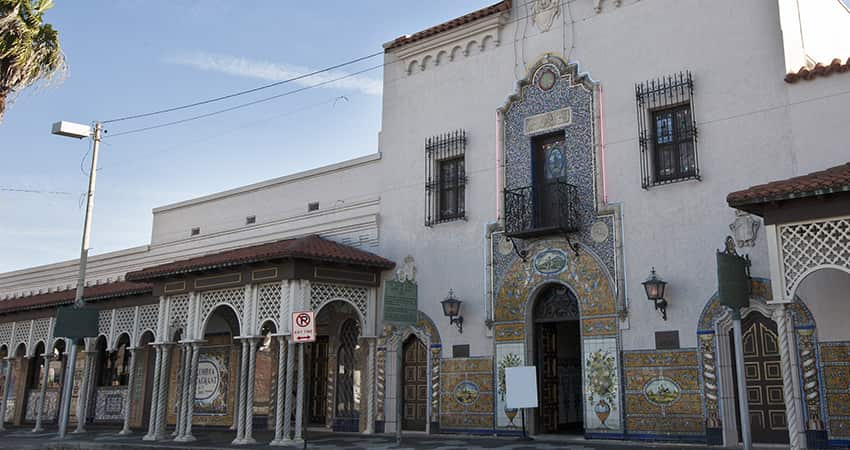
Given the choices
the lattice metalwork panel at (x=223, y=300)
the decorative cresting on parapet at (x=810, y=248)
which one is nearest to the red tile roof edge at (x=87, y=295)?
the lattice metalwork panel at (x=223, y=300)

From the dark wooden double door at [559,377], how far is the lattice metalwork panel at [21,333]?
53.3 ft

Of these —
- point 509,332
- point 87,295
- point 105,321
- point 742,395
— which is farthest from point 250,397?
point 742,395

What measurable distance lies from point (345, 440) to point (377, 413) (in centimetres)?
174

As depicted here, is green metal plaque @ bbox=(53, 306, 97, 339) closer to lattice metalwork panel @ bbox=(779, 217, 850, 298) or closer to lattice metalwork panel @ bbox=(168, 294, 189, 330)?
lattice metalwork panel @ bbox=(168, 294, 189, 330)

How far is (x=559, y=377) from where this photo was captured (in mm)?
15695

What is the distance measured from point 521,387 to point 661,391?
2.34 meters

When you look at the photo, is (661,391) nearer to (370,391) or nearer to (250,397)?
(370,391)

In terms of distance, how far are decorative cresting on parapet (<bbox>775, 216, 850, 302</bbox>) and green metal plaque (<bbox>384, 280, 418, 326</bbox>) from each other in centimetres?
620

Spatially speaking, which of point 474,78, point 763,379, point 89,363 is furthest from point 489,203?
point 89,363

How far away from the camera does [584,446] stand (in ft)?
41.7

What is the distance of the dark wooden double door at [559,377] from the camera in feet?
49.7

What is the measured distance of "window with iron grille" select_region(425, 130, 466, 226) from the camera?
16.7 meters

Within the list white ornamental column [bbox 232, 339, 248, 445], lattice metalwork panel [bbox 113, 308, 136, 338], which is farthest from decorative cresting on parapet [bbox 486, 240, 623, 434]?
lattice metalwork panel [bbox 113, 308, 136, 338]

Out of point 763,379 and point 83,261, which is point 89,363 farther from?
point 763,379
